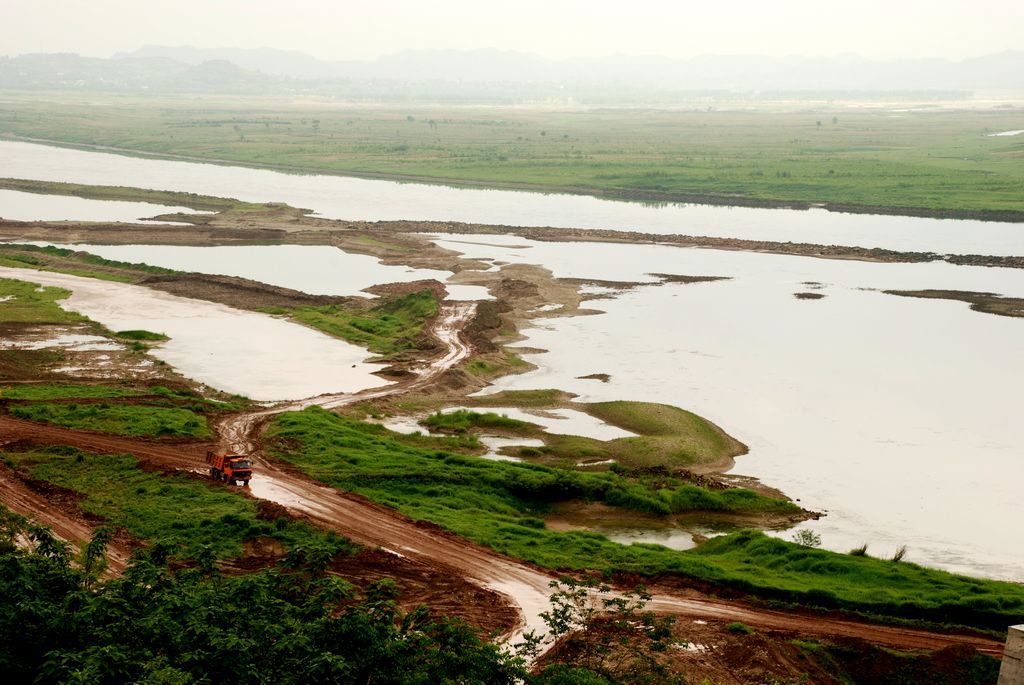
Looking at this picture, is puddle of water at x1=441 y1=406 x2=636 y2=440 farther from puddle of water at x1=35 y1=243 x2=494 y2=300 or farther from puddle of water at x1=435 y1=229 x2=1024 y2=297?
puddle of water at x1=435 y1=229 x2=1024 y2=297

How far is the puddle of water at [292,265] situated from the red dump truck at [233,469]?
1197 inches

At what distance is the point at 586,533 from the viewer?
30734 millimetres

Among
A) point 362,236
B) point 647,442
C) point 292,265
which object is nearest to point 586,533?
point 647,442

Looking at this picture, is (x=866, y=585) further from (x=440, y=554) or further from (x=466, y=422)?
(x=466, y=422)

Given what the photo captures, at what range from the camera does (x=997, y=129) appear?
193 meters

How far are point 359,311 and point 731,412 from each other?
932 inches

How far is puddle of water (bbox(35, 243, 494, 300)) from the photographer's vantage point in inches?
2611

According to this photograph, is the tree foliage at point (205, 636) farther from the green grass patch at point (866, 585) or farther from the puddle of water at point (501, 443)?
the puddle of water at point (501, 443)

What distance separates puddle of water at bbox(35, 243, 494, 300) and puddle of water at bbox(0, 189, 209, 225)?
12.4 metres

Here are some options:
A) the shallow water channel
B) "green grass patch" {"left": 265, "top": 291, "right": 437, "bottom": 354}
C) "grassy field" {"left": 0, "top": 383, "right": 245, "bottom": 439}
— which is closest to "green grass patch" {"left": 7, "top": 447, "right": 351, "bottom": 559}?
"grassy field" {"left": 0, "top": 383, "right": 245, "bottom": 439}

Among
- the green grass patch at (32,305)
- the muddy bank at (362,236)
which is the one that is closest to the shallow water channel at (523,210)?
the muddy bank at (362,236)

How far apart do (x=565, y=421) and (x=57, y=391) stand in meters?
19.3

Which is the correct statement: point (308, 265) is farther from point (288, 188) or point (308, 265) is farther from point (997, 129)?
point (997, 129)

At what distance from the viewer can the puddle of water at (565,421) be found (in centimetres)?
3981
